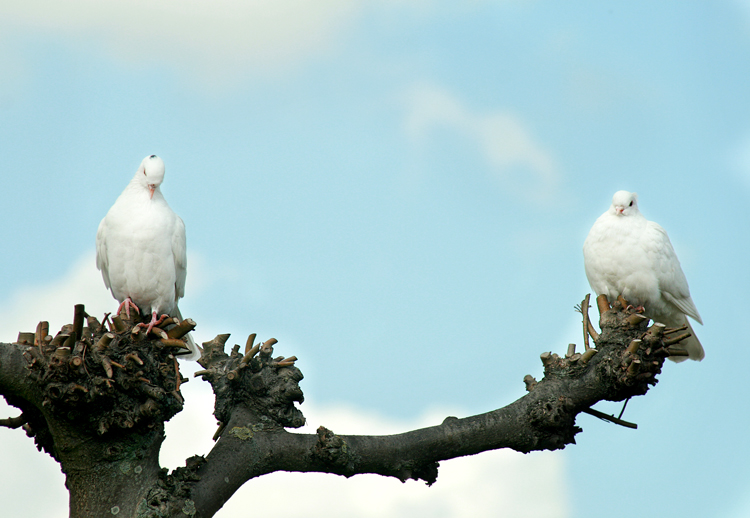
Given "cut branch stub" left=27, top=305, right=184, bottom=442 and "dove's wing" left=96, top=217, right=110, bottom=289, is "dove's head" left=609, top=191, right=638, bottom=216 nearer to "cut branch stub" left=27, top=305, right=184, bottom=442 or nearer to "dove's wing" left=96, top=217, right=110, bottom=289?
"cut branch stub" left=27, top=305, right=184, bottom=442

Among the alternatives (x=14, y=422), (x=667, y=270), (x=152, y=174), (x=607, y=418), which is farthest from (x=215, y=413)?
(x=667, y=270)

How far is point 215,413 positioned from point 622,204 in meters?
4.65

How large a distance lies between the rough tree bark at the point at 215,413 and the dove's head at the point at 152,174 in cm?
168

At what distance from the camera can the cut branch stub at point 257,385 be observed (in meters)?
5.77

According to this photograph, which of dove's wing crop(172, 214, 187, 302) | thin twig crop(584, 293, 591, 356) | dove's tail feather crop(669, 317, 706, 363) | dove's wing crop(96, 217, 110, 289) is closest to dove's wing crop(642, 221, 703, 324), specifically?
dove's tail feather crop(669, 317, 706, 363)

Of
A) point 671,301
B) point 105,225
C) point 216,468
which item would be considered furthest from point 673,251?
point 105,225

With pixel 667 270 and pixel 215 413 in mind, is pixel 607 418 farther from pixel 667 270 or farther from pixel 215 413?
pixel 215 413

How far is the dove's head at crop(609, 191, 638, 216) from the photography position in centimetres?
767

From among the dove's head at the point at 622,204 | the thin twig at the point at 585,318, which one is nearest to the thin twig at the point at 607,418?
the thin twig at the point at 585,318

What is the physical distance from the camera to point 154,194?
6852 millimetres

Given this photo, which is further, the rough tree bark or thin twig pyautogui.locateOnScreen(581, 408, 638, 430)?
thin twig pyautogui.locateOnScreen(581, 408, 638, 430)

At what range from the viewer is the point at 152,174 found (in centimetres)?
676

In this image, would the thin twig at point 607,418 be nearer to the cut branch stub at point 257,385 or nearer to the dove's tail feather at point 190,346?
the cut branch stub at point 257,385

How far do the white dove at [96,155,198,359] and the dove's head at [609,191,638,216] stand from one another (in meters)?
4.43
